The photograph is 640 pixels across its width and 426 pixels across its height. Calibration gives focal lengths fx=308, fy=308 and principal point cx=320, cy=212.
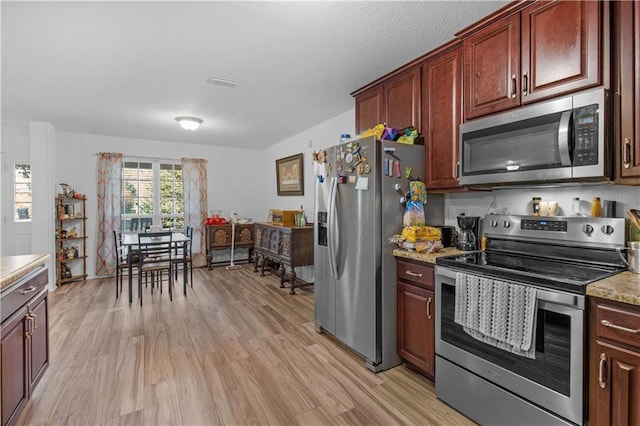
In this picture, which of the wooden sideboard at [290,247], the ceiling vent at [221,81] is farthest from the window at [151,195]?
the ceiling vent at [221,81]

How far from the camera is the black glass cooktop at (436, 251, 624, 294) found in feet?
4.60

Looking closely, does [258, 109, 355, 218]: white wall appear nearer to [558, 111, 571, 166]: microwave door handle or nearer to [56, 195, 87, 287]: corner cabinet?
[558, 111, 571, 166]: microwave door handle

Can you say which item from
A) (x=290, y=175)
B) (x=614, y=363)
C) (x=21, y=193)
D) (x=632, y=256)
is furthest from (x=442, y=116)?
(x=21, y=193)

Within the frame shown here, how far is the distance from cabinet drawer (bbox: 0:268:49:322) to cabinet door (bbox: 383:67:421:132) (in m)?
2.79

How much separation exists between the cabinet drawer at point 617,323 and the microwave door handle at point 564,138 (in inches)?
28.8

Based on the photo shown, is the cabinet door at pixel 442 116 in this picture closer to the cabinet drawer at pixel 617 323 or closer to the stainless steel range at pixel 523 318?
the stainless steel range at pixel 523 318

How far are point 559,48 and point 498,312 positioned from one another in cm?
143

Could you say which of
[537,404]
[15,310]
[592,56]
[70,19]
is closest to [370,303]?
[537,404]

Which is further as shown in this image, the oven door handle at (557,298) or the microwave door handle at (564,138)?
the microwave door handle at (564,138)

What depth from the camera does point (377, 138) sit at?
240cm

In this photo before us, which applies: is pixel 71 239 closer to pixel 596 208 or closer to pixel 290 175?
pixel 290 175

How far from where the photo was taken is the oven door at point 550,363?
1.34 meters

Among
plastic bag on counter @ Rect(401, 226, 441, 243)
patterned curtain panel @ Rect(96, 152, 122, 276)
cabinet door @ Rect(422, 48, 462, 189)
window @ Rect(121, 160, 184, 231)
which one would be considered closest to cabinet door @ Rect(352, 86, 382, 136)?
cabinet door @ Rect(422, 48, 462, 189)

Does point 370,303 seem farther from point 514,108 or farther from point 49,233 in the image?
point 49,233
